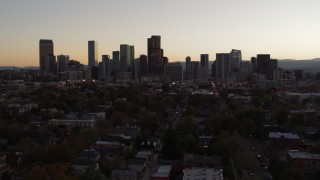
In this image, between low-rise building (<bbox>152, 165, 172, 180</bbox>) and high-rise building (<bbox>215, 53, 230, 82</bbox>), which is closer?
low-rise building (<bbox>152, 165, 172, 180</bbox>)

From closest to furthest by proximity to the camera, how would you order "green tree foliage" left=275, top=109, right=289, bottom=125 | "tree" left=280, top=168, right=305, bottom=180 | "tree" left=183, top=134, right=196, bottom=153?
"tree" left=280, top=168, right=305, bottom=180, "tree" left=183, top=134, right=196, bottom=153, "green tree foliage" left=275, top=109, right=289, bottom=125

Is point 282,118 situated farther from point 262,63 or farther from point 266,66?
point 262,63

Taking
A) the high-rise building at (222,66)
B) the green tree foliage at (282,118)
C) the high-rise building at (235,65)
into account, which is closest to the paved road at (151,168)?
the green tree foliage at (282,118)

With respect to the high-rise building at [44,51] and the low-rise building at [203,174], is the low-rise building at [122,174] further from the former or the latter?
the high-rise building at [44,51]

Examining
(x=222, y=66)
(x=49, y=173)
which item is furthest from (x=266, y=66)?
(x=49, y=173)

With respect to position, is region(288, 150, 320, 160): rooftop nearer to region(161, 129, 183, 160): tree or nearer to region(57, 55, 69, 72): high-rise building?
region(161, 129, 183, 160): tree

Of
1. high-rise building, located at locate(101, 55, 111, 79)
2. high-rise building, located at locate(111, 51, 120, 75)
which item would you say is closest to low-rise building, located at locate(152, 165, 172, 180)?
high-rise building, located at locate(101, 55, 111, 79)

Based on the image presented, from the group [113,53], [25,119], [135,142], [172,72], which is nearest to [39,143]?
[135,142]

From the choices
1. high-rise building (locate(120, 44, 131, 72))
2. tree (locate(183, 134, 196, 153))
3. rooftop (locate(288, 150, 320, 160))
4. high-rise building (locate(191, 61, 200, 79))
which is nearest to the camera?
rooftop (locate(288, 150, 320, 160))

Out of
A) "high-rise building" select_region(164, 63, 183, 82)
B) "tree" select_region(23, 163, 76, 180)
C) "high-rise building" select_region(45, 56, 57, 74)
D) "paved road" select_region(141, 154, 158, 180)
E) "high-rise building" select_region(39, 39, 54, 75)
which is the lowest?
"paved road" select_region(141, 154, 158, 180)
